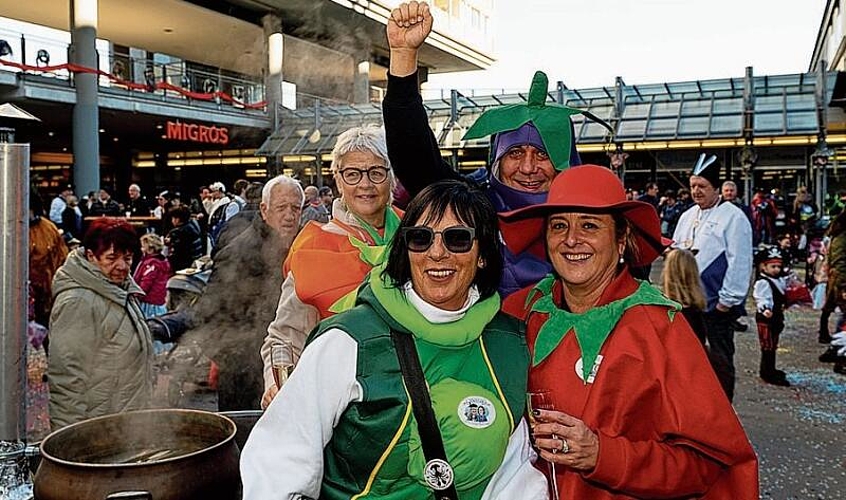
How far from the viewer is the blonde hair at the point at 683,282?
5.30m

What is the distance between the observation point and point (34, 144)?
25.0 m

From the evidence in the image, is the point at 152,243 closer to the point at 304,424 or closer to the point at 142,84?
the point at 304,424

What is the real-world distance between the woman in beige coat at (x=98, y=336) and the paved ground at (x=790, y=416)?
91 centimetres

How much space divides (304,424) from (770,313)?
21.6 ft

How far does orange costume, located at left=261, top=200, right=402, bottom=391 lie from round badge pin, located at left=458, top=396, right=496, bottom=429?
0.71 metres

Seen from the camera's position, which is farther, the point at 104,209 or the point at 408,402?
the point at 104,209

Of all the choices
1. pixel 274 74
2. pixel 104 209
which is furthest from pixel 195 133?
pixel 104 209

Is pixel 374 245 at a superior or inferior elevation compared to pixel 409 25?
inferior

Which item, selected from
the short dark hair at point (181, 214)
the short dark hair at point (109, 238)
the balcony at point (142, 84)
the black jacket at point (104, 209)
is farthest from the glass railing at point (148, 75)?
the short dark hair at point (109, 238)

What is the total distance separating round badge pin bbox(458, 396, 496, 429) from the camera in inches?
67.4

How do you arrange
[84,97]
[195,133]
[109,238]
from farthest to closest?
[195,133] < [84,97] < [109,238]

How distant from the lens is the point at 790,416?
6180 millimetres

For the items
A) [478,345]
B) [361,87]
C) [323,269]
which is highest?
[361,87]

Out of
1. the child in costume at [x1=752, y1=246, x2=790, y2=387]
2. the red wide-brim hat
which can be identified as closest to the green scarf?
the red wide-brim hat
